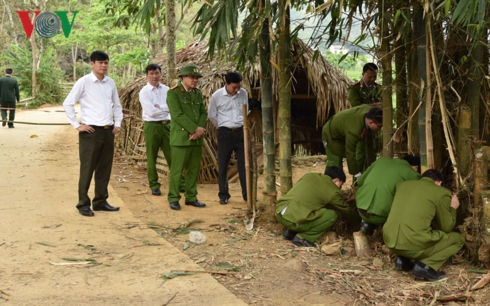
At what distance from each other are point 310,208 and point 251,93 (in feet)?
14.4

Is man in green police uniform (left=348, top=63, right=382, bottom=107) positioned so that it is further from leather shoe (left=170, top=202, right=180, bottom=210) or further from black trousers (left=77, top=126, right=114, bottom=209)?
black trousers (left=77, top=126, right=114, bottom=209)

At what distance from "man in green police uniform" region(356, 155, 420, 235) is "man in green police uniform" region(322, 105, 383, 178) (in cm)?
72

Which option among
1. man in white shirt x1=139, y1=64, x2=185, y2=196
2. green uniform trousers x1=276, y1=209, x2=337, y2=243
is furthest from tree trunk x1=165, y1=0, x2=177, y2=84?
green uniform trousers x1=276, y1=209, x2=337, y2=243

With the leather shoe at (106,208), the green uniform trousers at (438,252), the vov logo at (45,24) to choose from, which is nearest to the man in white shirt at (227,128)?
the leather shoe at (106,208)

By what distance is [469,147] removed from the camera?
4.71m

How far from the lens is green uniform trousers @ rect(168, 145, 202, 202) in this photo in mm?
6090

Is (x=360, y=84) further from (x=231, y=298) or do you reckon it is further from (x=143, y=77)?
(x=143, y=77)

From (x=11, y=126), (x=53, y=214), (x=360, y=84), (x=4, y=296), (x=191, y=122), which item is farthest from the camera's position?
(x=11, y=126)

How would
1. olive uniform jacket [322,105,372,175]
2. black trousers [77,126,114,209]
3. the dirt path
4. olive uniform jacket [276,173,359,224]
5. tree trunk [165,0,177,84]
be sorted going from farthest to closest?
tree trunk [165,0,177,84] < olive uniform jacket [322,105,372,175] < black trousers [77,126,114,209] < olive uniform jacket [276,173,359,224] < the dirt path

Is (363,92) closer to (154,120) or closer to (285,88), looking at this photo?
(285,88)

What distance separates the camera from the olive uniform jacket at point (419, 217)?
166 inches

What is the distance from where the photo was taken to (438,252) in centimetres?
429

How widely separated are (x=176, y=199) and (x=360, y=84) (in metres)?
2.50

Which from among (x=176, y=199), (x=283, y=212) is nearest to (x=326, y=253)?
(x=283, y=212)
